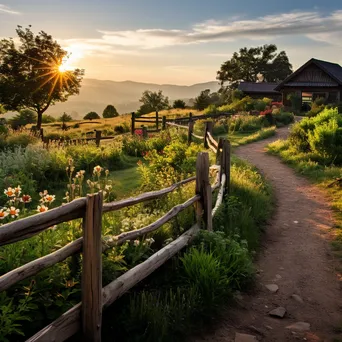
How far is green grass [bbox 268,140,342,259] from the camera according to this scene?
7.72 metres

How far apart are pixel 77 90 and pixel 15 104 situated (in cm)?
666

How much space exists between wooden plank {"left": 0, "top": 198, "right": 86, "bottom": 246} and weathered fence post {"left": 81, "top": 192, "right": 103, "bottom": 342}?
100 millimetres

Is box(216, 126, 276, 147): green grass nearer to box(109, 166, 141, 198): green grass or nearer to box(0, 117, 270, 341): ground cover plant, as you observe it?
box(109, 166, 141, 198): green grass

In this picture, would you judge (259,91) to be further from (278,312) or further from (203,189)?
(278,312)

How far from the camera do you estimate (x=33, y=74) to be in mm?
34312

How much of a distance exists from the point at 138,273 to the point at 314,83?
37.8 metres

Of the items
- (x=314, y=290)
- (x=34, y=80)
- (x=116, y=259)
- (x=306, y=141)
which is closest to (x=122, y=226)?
(x=116, y=259)

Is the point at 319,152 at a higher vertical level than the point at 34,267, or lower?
lower

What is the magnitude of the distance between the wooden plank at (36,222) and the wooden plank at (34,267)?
251 mm

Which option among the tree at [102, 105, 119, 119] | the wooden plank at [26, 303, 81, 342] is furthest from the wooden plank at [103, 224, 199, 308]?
the tree at [102, 105, 119, 119]

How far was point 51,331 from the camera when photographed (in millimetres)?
2969

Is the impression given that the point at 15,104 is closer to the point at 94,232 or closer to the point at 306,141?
the point at 306,141

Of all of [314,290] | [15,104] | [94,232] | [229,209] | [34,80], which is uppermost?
[34,80]

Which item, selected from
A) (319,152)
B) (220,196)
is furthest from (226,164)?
(319,152)
